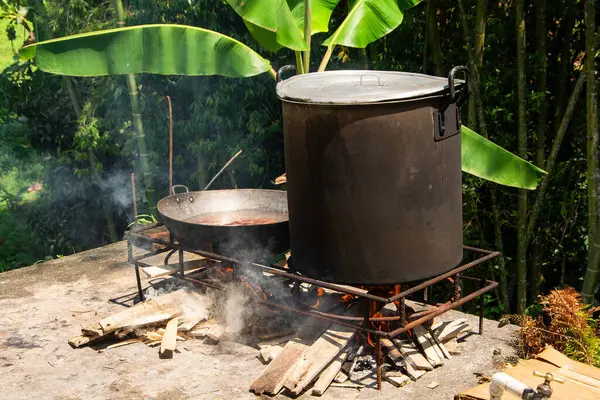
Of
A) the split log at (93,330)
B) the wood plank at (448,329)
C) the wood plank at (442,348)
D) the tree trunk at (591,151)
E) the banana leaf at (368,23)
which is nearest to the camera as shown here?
the wood plank at (442,348)

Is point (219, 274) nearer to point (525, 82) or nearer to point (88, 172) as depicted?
point (525, 82)

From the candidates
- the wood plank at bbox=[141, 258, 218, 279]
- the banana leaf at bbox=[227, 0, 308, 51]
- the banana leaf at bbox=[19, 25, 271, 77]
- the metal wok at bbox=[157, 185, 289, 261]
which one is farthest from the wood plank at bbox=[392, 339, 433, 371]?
the banana leaf at bbox=[19, 25, 271, 77]

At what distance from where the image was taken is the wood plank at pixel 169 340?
5324mm

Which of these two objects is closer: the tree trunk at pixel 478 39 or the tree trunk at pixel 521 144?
the tree trunk at pixel 521 144

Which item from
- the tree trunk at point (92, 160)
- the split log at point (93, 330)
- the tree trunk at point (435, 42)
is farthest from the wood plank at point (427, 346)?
the tree trunk at point (92, 160)

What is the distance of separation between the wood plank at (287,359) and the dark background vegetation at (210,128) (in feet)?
10.9

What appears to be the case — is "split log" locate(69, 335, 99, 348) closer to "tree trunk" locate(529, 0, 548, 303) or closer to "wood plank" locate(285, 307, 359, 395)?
"wood plank" locate(285, 307, 359, 395)

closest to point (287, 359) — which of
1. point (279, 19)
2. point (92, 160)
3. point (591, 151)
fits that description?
point (279, 19)

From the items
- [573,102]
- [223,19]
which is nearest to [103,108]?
[223,19]

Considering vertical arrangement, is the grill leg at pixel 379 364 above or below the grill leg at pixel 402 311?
below

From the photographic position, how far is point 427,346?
16.8ft

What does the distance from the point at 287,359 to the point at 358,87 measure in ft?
6.55

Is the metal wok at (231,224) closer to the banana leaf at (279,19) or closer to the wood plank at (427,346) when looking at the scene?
the wood plank at (427,346)

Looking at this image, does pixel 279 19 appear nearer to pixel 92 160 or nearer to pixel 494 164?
A: pixel 494 164
